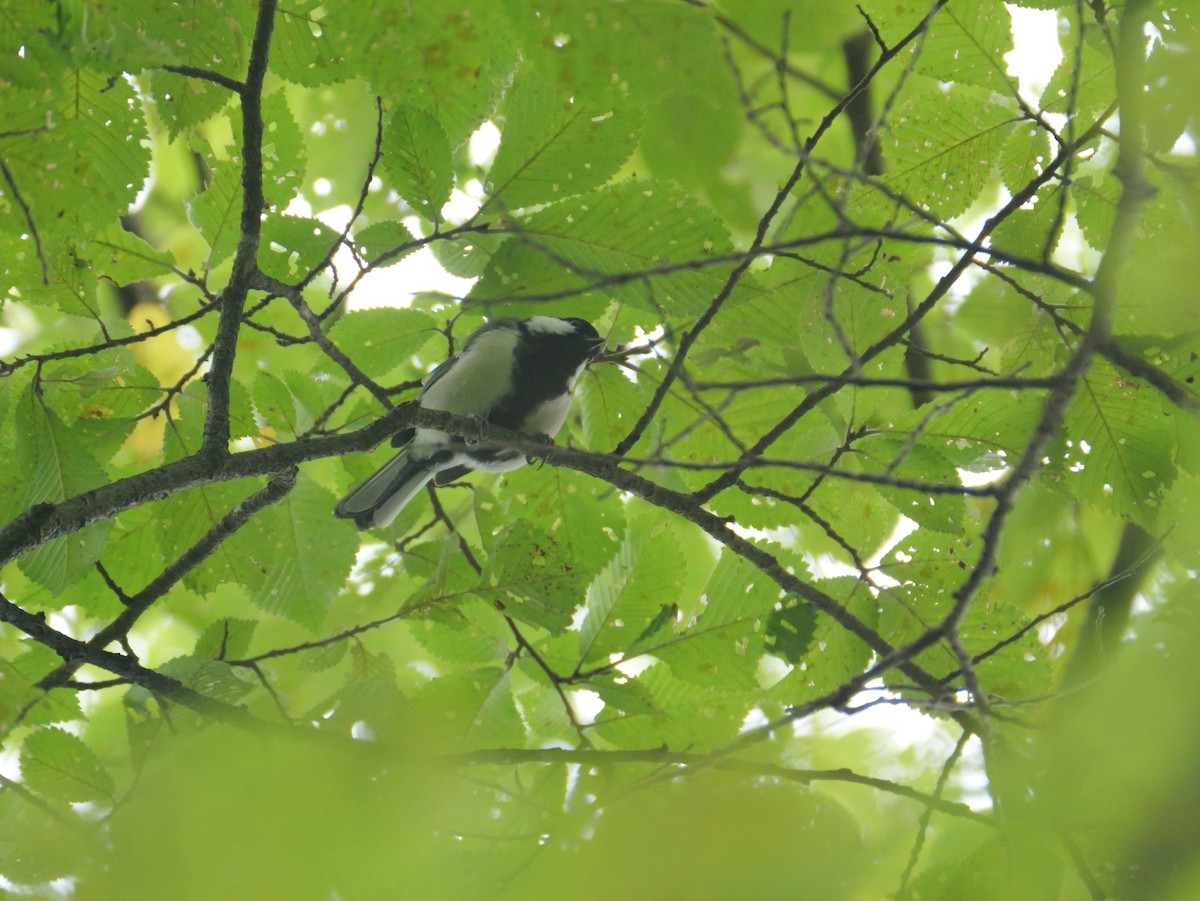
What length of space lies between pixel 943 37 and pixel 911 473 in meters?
1.12

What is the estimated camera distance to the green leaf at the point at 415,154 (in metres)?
2.41

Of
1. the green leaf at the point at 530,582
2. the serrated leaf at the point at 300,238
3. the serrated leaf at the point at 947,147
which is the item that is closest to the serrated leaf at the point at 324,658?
the green leaf at the point at 530,582

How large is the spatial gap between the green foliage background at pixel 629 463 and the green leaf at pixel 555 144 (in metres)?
0.01

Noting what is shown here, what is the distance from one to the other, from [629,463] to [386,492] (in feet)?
6.12

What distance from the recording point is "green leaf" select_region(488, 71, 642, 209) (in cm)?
240

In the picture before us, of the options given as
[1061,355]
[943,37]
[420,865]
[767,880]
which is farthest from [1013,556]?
[420,865]

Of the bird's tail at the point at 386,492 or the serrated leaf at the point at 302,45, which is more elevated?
the bird's tail at the point at 386,492

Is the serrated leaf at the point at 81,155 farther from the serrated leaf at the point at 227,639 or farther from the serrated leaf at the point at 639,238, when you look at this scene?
the serrated leaf at the point at 227,639

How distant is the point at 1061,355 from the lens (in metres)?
2.79

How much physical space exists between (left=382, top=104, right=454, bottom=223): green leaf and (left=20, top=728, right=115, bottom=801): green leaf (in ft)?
5.29

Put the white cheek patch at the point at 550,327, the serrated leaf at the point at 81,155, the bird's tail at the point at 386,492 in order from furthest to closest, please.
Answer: the white cheek patch at the point at 550,327
the bird's tail at the point at 386,492
the serrated leaf at the point at 81,155

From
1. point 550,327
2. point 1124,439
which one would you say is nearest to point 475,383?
point 550,327

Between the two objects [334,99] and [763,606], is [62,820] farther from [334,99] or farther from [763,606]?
[334,99]

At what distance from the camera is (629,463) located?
234cm
